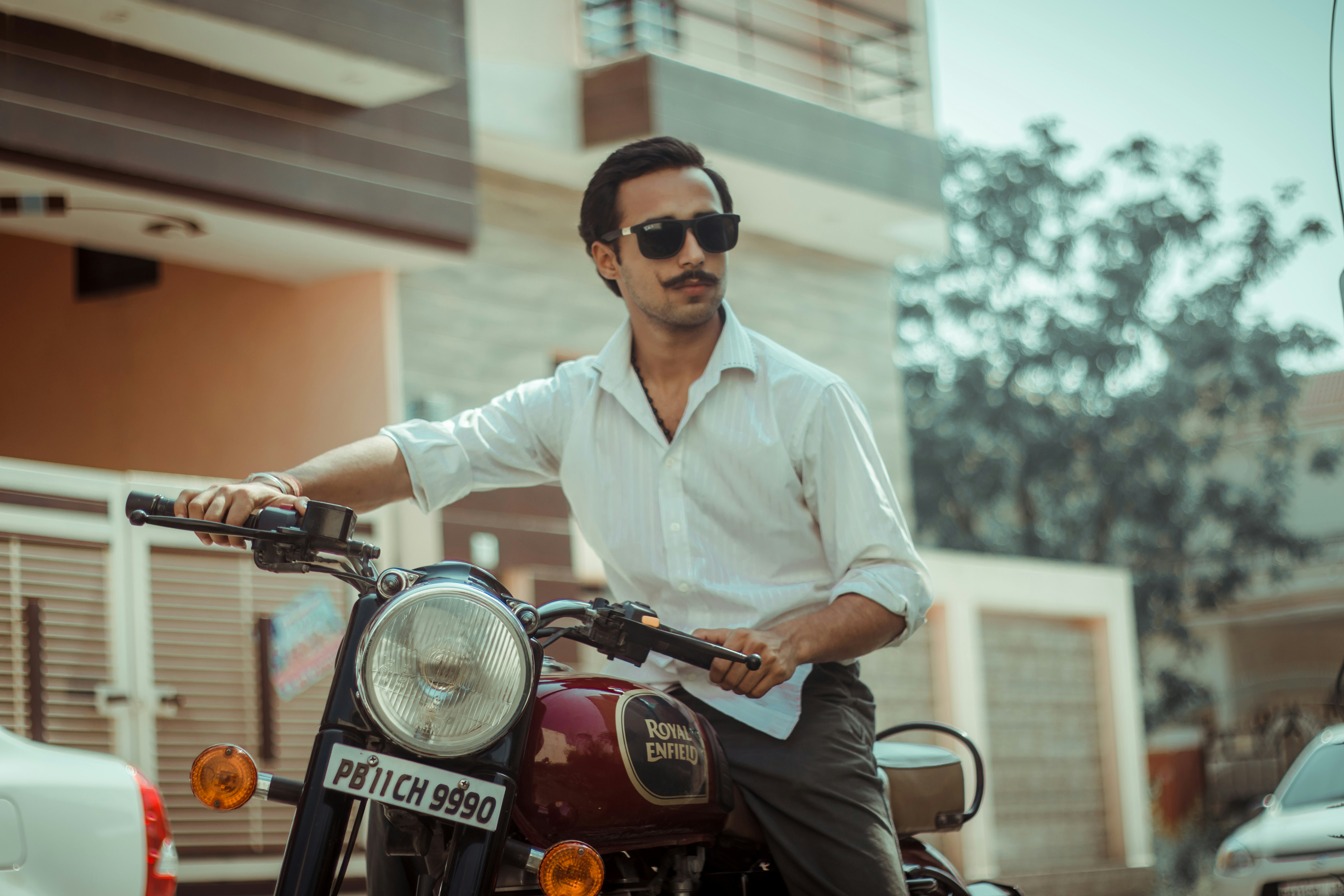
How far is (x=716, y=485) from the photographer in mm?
2920

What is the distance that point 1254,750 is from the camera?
23625 millimetres

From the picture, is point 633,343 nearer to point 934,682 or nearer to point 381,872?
point 381,872

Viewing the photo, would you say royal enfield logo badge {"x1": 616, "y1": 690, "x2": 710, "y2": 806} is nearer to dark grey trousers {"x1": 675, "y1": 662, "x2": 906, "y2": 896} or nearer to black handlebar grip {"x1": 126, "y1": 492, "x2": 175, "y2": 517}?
dark grey trousers {"x1": 675, "y1": 662, "x2": 906, "y2": 896}

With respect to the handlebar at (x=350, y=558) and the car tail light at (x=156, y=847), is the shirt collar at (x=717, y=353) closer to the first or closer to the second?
the handlebar at (x=350, y=558)

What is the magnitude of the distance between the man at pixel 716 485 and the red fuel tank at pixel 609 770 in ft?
0.97

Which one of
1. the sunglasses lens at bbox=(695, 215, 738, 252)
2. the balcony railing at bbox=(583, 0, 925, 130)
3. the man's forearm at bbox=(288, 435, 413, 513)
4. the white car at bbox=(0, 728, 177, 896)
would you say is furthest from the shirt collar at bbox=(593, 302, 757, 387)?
the balcony railing at bbox=(583, 0, 925, 130)

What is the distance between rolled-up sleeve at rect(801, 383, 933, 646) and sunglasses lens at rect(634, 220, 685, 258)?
0.38 meters

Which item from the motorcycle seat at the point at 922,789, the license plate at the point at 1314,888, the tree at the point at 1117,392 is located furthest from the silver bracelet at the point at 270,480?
the tree at the point at 1117,392

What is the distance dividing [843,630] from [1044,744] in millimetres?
13451

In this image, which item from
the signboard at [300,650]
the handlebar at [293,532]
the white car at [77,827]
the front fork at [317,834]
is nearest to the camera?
the front fork at [317,834]

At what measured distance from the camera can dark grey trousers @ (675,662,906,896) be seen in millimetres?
2613

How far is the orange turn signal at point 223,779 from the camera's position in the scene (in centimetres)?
211

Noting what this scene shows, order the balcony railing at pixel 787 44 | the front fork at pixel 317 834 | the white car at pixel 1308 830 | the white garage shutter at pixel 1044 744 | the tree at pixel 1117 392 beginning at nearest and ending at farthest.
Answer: the front fork at pixel 317 834 → the white car at pixel 1308 830 → the balcony railing at pixel 787 44 → the white garage shutter at pixel 1044 744 → the tree at pixel 1117 392

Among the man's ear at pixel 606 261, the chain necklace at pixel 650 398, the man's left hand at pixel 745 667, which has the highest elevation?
the man's ear at pixel 606 261
